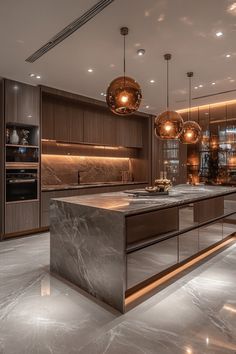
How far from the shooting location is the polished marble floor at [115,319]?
1.88 metres

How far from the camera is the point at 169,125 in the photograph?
12.7ft

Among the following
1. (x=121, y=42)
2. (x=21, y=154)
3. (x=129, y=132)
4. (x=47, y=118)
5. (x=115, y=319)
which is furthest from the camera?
(x=129, y=132)

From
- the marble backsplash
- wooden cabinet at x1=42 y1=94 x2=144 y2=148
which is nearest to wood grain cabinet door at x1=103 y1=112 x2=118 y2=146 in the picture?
wooden cabinet at x1=42 y1=94 x2=144 y2=148

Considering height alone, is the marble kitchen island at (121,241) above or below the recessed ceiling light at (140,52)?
below

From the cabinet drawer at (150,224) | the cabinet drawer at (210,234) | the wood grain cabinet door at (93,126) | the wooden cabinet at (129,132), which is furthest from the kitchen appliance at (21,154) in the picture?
the cabinet drawer at (210,234)

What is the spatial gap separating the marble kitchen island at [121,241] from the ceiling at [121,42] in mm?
2056

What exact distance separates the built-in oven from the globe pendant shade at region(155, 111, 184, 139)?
8.90ft

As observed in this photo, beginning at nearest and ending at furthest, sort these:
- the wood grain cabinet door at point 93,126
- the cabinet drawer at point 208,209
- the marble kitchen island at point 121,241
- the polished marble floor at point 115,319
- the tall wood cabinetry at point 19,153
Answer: the polished marble floor at point 115,319 < the marble kitchen island at point 121,241 < the cabinet drawer at point 208,209 < the tall wood cabinetry at point 19,153 < the wood grain cabinet door at point 93,126

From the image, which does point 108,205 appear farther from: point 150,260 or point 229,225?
point 229,225

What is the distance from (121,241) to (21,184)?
3.38m

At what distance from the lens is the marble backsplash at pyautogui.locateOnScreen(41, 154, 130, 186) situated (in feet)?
20.4

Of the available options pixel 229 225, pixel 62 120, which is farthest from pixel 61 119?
pixel 229 225

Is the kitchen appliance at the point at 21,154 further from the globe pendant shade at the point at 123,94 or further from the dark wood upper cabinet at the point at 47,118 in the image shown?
the globe pendant shade at the point at 123,94

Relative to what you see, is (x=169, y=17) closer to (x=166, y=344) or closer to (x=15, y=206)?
(x=166, y=344)
